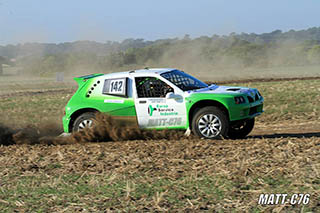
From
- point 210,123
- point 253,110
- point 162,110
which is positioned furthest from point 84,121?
point 253,110

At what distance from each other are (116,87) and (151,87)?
2.61ft

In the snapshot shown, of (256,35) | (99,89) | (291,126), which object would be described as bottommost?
(291,126)

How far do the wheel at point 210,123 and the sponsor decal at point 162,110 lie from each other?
0.55 metres

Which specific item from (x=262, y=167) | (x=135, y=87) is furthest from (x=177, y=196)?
(x=135, y=87)

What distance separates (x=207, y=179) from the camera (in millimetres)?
6695

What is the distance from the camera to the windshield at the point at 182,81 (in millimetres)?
10368

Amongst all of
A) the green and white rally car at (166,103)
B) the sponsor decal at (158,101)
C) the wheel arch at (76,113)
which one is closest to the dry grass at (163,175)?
the green and white rally car at (166,103)

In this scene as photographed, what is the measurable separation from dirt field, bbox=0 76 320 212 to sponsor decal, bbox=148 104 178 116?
51cm

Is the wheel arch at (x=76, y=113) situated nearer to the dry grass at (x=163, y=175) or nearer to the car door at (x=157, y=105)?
the car door at (x=157, y=105)

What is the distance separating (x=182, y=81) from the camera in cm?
1060

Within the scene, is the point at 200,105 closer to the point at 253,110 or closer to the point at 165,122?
the point at 165,122

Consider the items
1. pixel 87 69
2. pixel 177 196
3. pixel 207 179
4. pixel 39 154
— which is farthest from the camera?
pixel 87 69

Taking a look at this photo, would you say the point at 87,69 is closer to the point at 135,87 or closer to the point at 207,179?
the point at 135,87

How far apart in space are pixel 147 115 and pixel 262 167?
3.75 metres
